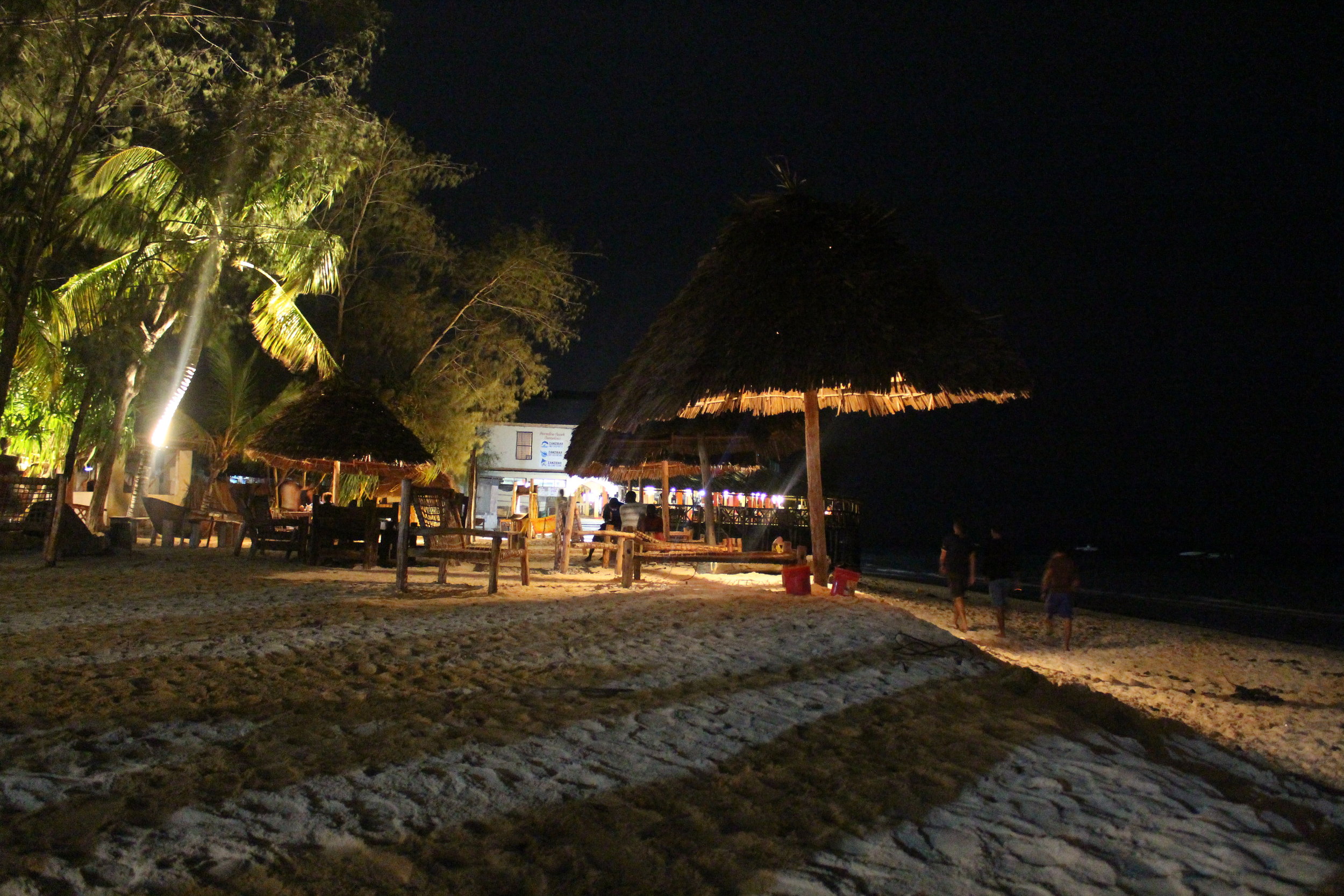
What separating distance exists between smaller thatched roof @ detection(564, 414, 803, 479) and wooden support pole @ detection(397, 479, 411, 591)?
5.17 meters

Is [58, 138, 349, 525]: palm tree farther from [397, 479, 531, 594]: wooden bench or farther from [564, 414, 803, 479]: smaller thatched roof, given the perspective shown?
[564, 414, 803, 479]: smaller thatched roof

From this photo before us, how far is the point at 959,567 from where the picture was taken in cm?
967

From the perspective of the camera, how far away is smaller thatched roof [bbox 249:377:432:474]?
1278cm

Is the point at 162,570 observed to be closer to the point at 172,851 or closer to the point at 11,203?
the point at 11,203

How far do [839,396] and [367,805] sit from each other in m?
9.57

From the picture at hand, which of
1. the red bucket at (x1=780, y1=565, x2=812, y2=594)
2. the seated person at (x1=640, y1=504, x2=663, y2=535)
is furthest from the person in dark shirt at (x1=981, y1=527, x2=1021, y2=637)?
the seated person at (x1=640, y1=504, x2=663, y2=535)

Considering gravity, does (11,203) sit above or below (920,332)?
above

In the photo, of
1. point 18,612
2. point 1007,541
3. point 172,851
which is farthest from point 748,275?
point 172,851

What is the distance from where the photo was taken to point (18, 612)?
640cm

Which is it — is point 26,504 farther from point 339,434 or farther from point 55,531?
point 339,434

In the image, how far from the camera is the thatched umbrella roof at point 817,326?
29.0ft

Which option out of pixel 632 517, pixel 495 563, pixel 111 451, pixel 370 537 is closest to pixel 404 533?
pixel 495 563

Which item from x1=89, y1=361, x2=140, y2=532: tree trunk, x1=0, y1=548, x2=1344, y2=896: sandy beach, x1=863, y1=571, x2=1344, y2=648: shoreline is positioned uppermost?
x1=89, y1=361, x2=140, y2=532: tree trunk

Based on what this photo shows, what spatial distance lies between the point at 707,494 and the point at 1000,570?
563cm
